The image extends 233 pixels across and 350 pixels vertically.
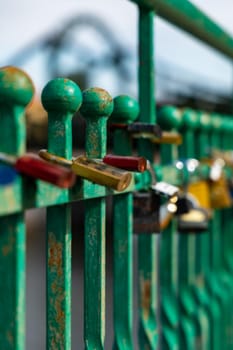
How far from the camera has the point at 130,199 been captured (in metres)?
1.10

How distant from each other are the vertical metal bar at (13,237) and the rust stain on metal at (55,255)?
123mm

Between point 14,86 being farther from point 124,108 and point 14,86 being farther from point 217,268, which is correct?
point 217,268

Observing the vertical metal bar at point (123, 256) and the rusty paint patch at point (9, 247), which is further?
the vertical metal bar at point (123, 256)

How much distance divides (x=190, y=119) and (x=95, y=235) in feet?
2.41

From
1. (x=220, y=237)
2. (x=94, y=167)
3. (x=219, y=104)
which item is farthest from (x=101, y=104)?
(x=219, y=104)

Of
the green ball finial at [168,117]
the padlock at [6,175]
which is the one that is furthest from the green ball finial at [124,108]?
the padlock at [6,175]

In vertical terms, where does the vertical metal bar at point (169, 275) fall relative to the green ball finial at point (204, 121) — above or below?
below

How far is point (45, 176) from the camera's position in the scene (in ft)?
2.09

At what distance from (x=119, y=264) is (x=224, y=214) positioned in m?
1.11

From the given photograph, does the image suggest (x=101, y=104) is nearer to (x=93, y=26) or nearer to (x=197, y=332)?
(x=197, y=332)

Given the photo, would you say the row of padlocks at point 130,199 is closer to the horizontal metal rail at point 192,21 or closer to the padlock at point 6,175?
the padlock at point 6,175

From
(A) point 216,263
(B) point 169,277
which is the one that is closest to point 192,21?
(B) point 169,277

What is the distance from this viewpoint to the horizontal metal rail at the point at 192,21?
4.09ft

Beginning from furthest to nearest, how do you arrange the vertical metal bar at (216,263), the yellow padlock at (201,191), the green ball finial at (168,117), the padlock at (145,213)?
the vertical metal bar at (216,263)
the yellow padlock at (201,191)
the green ball finial at (168,117)
the padlock at (145,213)
